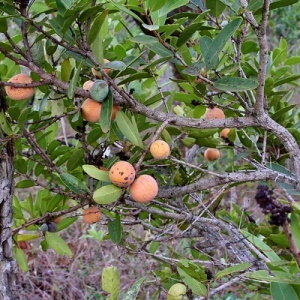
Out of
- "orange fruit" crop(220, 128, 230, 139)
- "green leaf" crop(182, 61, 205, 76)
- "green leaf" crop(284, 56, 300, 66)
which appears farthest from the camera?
"orange fruit" crop(220, 128, 230, 139)

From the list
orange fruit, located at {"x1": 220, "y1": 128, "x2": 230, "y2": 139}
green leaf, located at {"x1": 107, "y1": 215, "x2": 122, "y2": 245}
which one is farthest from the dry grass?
green leaf, located at {"x1": 107, "y1": 215, "x2": 122, "y2": 245}

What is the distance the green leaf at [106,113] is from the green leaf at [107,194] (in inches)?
3.5

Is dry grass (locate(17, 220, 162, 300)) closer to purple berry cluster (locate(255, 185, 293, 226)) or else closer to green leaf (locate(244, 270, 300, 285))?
green leaf (locate(244, 270, 300, 285))

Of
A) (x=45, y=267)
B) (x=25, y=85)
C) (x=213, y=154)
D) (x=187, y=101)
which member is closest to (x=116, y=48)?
(x=187, y=101)

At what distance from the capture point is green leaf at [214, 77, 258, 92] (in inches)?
30.4

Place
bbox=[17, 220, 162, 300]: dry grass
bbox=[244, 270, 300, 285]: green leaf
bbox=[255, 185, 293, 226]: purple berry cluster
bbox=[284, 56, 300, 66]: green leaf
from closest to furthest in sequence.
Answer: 1. bbox=[255, 185, 293, 226]: purple berry cluster
2. bbox=[244, 270, 300, 285]: green leaf
3. bbox=[284, 56, 300, 66]: green leaf
4. bbox=[17, 220, 162, 300]: dry grass

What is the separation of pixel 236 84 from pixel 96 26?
238 millimetres

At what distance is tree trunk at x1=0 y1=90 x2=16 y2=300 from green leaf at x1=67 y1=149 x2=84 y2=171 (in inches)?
4.6

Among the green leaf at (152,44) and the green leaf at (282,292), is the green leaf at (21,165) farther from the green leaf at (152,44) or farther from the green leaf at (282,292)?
the green leaf at (282,292)

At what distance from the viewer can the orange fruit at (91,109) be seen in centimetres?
81

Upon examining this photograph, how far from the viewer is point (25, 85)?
784 mm

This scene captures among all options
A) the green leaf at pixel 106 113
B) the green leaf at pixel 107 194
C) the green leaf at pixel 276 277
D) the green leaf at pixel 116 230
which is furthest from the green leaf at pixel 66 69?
the green leaf at pixel 276 277

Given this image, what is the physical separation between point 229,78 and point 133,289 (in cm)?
37

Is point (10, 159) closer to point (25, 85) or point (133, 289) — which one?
point (25, 85)
